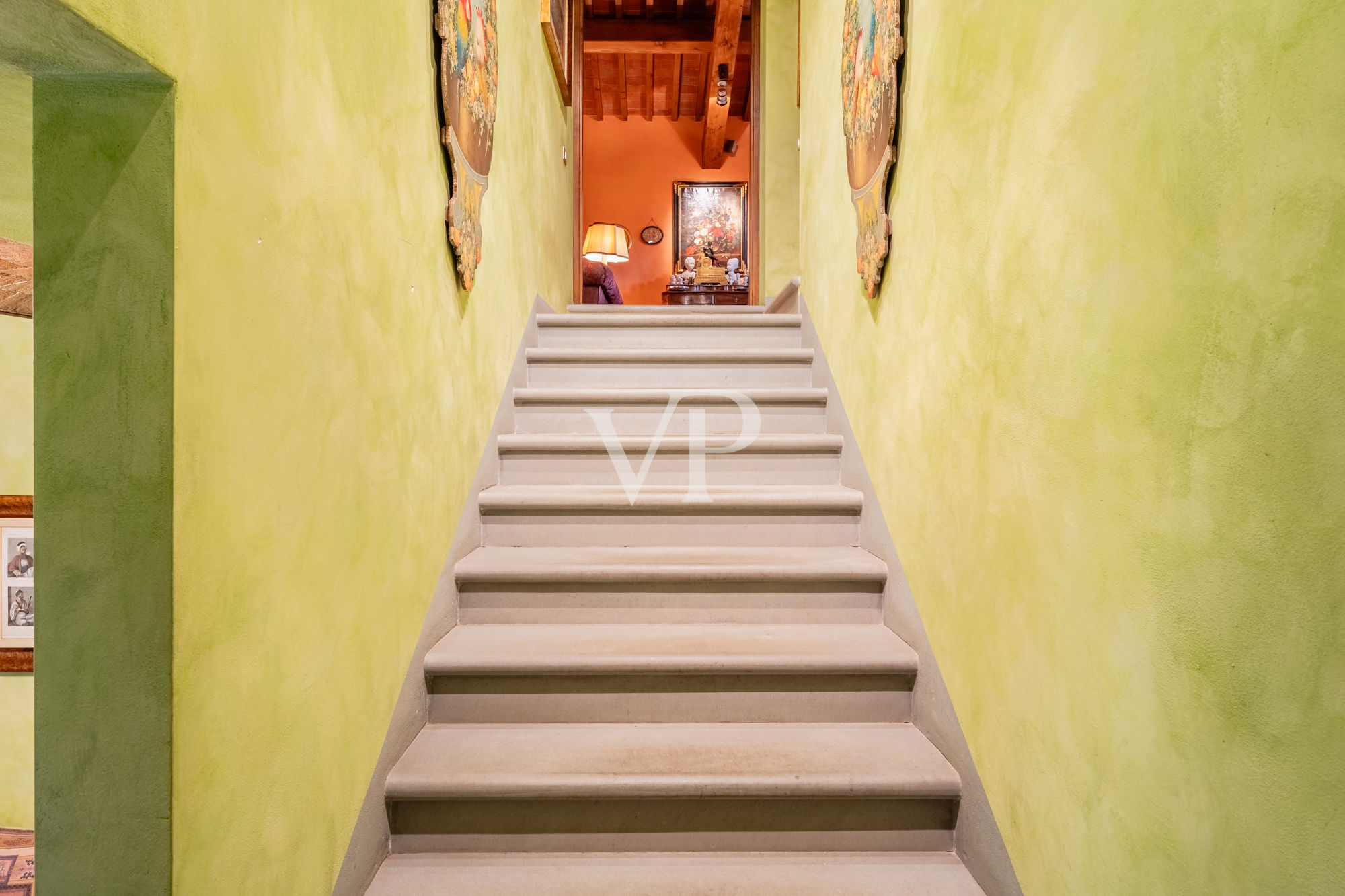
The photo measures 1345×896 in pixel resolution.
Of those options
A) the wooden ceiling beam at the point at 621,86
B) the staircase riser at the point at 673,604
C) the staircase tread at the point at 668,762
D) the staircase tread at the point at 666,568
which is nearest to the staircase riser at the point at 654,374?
the staircase tread at the point at 666,568

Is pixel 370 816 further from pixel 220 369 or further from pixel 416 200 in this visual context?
pixel 416 200

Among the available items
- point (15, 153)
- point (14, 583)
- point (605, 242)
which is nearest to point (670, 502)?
point (15, 153)

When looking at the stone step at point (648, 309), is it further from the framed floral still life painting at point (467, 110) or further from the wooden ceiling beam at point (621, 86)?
the wooden ceiling beam at point (621, 86)

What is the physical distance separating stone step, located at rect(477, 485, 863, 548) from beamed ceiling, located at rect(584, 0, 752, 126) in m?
4.62

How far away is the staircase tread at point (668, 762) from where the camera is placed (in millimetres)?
1314

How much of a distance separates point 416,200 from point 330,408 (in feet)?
2.22

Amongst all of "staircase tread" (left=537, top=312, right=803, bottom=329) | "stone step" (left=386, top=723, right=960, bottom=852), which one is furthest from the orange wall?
"stone step" (left=386, top=723, right=960, bottom=852)

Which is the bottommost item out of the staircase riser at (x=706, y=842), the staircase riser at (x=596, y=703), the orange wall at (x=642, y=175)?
the staircase riser at (x=706, y=842)

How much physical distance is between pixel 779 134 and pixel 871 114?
8.34 ft

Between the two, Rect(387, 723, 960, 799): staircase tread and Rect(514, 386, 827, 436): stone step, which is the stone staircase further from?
Rect(514, 386, 827, 436): stone step

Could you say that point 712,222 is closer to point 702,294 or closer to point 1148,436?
point 702,294

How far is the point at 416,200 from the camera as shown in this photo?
149cm

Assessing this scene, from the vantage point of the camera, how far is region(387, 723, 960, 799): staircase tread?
51.8 inches

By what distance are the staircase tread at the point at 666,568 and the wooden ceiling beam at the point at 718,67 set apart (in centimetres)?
483
